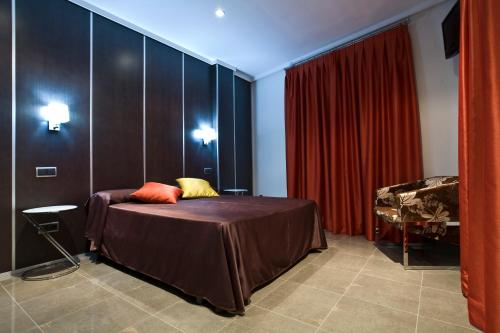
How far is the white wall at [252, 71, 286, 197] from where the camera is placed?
4809 millimetres

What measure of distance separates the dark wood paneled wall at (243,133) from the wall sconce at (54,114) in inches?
112

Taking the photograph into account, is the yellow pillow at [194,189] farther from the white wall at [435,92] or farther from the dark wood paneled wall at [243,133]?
the white wall at [435,92]

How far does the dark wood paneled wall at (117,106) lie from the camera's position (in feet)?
9.84

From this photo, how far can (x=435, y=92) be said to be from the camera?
122 inches

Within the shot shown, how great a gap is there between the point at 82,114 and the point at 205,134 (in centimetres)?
183

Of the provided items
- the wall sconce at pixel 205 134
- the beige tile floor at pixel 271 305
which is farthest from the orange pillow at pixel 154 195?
the wall sconce at pixel 205 134

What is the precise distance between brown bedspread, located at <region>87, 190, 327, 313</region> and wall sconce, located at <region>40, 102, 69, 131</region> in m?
0.85

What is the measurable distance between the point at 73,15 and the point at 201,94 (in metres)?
1.96

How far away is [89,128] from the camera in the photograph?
2.92 metres

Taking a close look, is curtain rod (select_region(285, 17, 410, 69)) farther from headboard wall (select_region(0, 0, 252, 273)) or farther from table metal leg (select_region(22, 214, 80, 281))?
table metal leg (select_region(22, 214, 80, 281))

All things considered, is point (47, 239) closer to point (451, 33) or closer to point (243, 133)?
point (243, 133)

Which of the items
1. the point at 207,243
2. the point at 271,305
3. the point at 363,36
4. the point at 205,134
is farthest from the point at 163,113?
the point at 363,36

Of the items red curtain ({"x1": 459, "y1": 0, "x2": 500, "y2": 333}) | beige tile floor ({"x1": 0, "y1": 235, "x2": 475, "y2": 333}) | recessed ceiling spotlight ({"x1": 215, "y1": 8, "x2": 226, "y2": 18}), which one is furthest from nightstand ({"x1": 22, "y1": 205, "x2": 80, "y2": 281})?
red curtain ({"x1": 459, "y1": 0, "x2": 500, "y2": 333})

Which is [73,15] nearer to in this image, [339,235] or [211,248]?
[211,248]
